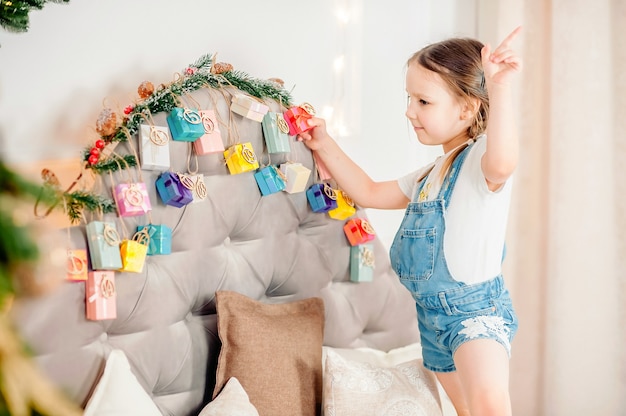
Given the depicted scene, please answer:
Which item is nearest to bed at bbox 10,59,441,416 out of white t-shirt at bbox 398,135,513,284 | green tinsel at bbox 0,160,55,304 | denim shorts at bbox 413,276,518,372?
denim shorts at bbox 413,276,518,372

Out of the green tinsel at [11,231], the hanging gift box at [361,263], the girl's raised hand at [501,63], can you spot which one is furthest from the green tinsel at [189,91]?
the green tinsel at [11,231]

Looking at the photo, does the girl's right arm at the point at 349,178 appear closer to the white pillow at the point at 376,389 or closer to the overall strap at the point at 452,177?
the overall strap at the point at 452,177

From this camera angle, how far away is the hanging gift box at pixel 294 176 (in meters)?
1.59

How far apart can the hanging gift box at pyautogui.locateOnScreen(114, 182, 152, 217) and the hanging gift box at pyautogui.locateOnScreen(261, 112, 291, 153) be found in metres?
0.38

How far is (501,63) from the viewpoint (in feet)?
4.27

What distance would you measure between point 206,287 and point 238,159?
0.30m

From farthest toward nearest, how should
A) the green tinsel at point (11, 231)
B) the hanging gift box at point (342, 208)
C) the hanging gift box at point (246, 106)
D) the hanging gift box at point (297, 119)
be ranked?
1. the hanging gift box at point (342, 208)
2. the hanging gift box at point (297, 119)
3. the hanging gift box at point (246, 106)
4. the green tinsel at point (11, 231)

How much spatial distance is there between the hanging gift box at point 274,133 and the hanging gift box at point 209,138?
0.50 feet

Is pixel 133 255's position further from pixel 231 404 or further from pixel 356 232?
pixel 356 232

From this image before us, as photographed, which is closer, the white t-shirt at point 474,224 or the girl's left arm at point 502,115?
the girl's left arm at point 502,115

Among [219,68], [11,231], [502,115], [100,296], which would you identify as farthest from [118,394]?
[11,231]

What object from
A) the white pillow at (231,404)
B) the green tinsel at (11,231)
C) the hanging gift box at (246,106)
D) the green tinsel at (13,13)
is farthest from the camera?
the hanging gift box at (246,106)

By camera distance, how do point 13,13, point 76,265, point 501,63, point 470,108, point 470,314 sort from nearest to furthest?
point 13,13
point 76,265
point 501,63
point 470,314
point 470,108

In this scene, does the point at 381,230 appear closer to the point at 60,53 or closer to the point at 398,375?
the point at 398,375
